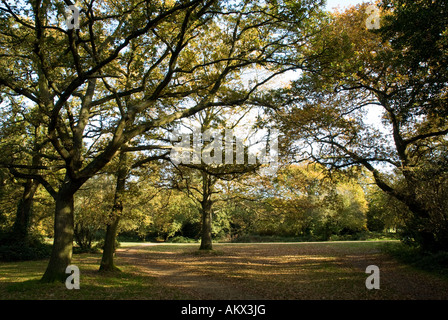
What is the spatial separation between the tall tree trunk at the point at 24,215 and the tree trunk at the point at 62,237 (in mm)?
11285

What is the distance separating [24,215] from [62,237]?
12173 mm

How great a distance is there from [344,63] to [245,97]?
3.39 m

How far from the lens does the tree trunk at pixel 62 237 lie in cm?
941

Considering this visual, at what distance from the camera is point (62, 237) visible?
9602 millimetres

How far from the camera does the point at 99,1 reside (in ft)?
38.2

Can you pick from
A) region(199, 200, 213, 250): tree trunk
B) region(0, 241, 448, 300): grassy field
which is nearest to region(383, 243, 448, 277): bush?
region(0, 241, 448, 300): grassy field

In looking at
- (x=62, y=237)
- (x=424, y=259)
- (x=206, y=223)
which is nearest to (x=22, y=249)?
(x=62, y=237)

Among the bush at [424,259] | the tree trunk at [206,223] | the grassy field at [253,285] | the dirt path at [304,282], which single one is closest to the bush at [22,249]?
the grassy field at [253,285]

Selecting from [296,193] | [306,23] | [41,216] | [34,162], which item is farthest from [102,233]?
[306,23]

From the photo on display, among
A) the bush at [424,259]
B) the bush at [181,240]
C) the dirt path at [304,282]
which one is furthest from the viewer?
the bush at [181,240]

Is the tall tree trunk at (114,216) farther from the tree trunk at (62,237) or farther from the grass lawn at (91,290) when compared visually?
the tree trunk at (62,237)

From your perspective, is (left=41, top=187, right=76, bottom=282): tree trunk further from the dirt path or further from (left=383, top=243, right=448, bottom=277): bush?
(left=383, top=243, right=448, bottom=277): bush
